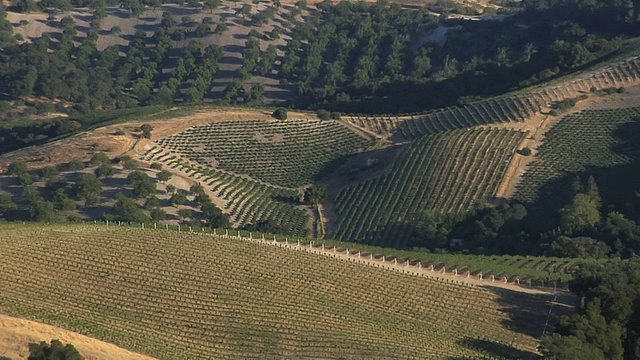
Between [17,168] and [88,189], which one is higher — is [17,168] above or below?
below

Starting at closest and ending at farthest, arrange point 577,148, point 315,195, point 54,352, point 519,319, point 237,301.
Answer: point 54,352
point 237,301
point 519,319
point 315,195
point 577,148

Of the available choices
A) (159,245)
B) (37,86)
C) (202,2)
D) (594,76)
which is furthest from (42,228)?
(202,2)

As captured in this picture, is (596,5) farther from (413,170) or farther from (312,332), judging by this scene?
(312,332)

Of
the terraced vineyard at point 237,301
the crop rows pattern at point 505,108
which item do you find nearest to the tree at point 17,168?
the terraced vineyard at point 237,301

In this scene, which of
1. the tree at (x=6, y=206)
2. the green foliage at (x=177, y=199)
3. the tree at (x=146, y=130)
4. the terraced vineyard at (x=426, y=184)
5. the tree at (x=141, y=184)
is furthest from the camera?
the tree at (x=146, y=130)

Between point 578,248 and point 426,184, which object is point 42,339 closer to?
point 578,248

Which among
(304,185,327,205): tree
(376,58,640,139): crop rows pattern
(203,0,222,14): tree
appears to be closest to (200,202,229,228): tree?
(304,185,327,205): tree

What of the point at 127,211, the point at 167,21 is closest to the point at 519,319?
the point at 127,211

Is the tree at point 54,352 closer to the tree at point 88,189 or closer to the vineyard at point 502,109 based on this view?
the tree at point 88,189
